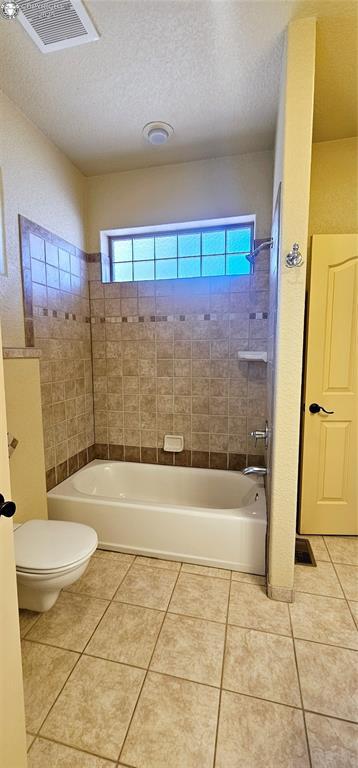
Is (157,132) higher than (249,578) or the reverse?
higher

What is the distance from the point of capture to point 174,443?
2654 mm

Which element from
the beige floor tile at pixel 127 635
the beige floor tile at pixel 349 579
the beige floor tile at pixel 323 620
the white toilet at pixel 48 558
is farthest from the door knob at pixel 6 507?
the beige floor tile at pixel 349 579

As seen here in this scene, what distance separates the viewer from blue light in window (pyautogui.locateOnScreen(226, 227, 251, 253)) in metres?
2.51

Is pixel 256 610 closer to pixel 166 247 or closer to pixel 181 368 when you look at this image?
pixel 181 368

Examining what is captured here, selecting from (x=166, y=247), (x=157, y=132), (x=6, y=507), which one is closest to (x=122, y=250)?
(x=166, y=247)

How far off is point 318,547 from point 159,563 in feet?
3.42

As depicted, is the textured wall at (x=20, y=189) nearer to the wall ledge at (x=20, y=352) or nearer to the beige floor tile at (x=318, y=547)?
the wall ledge at (x=20, y=352)

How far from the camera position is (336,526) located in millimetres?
2256

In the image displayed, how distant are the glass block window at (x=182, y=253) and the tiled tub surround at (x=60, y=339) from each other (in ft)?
1.24

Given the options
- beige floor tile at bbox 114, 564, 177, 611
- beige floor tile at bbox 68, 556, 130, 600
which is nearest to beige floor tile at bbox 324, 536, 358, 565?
beige floor tile at bbox 114, 564, 177, 611

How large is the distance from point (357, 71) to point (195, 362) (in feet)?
5.97

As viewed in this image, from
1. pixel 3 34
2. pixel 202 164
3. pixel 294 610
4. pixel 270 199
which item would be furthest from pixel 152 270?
pixel 294 610

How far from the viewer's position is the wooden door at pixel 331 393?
2.04 m

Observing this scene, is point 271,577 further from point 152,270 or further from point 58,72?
point 58,72
